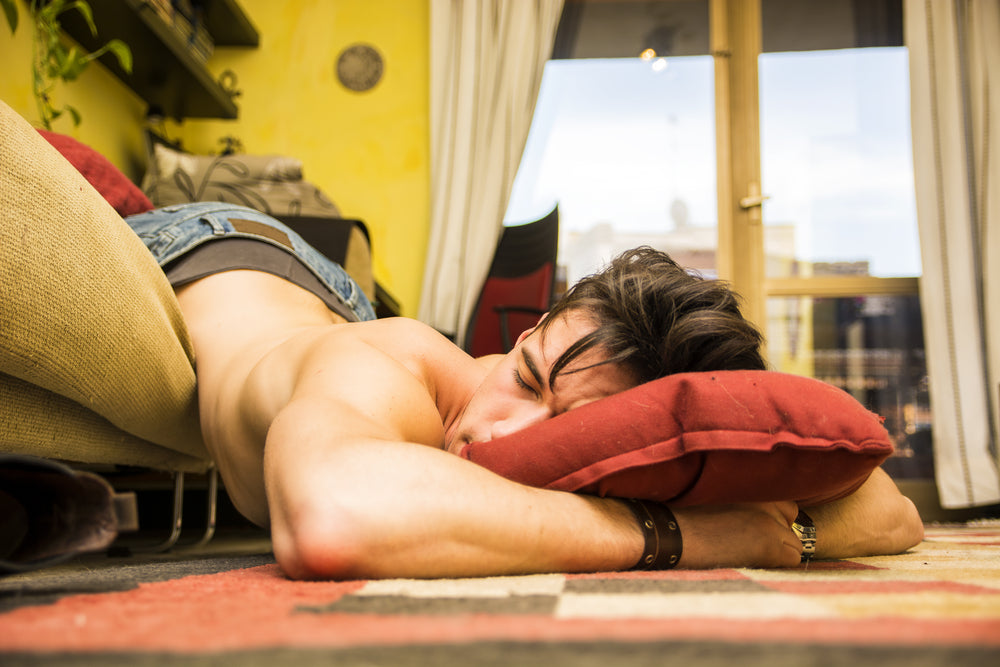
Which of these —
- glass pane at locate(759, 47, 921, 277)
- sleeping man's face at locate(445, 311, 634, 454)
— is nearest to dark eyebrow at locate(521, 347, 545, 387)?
sleeping man's face at locate(445, 311, 634, 454)

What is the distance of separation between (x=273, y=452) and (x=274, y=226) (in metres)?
0.96

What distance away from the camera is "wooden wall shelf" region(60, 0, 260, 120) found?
2221 mm

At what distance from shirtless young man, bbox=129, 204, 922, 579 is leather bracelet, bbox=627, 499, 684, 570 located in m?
0.01

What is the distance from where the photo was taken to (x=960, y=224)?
3037mm

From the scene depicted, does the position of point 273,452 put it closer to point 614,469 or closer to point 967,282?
point 614,469

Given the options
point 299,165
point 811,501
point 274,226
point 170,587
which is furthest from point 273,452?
point 299,165

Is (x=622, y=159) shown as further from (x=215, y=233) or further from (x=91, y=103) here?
(x=215, y=233)

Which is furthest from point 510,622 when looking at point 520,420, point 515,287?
point 515,287

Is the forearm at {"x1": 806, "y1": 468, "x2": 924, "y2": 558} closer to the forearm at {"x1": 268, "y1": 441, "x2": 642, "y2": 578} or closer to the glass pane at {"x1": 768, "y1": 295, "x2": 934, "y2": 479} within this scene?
the forearm at {"x1": 268, "y1": 441, "x2": 642, "y2": 578}

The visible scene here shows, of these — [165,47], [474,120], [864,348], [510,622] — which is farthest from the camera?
[474,120]

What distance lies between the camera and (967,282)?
302 cm

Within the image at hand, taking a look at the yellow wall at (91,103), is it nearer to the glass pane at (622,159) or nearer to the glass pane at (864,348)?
the glass pane at (622,159)

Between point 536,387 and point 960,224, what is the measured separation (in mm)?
2965

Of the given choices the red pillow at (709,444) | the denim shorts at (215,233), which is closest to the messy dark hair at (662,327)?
the red pillow at (709,444)
